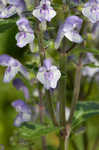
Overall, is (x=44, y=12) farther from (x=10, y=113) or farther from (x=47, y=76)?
(x=10, y=113)

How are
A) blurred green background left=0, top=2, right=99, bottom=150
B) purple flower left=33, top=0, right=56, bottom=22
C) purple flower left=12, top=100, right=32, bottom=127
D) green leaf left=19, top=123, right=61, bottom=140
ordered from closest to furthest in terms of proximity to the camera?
purple flower left=33, top=0, right=56, bottom=22
green leaf left=19, top=123, right=61, bottom=140
purple flower left=12, top=100, right=32, bottom=127
blurred green background left=0, top=2, right=99, bottom=150

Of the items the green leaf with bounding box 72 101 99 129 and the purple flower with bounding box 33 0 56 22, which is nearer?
the purple flower with bounding box 33 0 56 22

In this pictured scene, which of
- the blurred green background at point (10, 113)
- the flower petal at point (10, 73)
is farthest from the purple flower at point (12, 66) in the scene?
the blurred green background at point (10, 113)

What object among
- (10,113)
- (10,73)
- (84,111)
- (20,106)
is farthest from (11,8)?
(10,113)

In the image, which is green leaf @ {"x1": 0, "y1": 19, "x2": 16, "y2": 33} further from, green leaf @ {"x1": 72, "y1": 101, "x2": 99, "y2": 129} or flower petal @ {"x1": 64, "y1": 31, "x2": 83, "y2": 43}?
green leaf @ {"x1": 72, "y1": 101, "x2": 99, "y2": 129}

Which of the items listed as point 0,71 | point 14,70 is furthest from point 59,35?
point 0,71

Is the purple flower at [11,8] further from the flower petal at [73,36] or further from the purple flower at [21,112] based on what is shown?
the purple flower at [21,112]

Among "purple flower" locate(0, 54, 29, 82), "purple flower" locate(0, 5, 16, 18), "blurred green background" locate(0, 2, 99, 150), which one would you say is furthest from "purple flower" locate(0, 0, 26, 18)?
"blurred green background" locate(0, 2, 99, 150)
